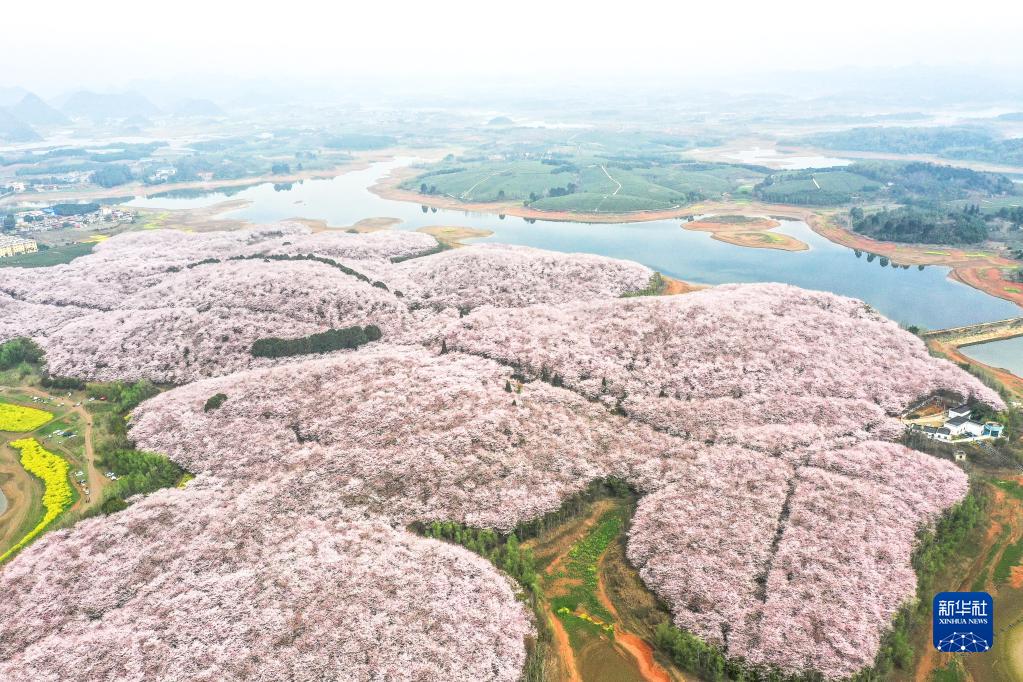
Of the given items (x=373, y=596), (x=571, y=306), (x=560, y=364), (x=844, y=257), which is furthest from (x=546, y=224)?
(x=373, y=596)

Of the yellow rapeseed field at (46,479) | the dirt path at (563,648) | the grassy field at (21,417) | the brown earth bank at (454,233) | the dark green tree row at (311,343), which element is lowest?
the dirt path at (563,648)

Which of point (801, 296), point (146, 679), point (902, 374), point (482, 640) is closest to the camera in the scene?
point (146, 679)

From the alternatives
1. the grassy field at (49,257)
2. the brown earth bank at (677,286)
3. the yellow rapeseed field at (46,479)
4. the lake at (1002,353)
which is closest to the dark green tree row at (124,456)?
the yellow rapeseed field at (46,479)

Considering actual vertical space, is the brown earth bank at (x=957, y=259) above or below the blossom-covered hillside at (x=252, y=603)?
above

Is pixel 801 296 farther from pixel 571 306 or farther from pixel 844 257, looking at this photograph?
pixel 844 257

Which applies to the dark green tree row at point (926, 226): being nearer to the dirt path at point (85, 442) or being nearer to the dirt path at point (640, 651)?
the dirt path at point (640, 651)
